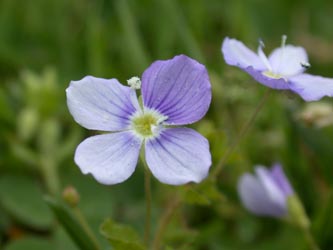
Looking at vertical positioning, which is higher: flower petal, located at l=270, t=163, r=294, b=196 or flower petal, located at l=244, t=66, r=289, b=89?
flower petal, located at l=244, t=66, r=289, b=89

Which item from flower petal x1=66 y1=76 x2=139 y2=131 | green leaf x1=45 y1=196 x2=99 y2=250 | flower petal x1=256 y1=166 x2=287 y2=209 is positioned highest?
flower petal x1=66 y1=76 x2=139 y2=131

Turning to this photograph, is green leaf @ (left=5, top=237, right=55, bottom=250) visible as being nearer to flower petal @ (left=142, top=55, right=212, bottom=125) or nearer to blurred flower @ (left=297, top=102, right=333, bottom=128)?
flower petal @ (left=142, top=55, right=212, bottom=125)

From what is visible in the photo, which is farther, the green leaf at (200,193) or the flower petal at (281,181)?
the flower petal at (281,181)

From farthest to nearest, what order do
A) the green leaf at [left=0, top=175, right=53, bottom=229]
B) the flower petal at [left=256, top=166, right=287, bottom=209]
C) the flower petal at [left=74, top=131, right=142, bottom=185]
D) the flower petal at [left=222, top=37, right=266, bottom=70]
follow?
the green leaf at [left=0, top=175, right=53, bottom=229]
the flower petal at [left=256, top=166, right=287, bottom=209]
the flower petal at [left=222, top=37, right=266, bottom=70]
the flower petal at [left=74, top=131, right=142, bottom=185]

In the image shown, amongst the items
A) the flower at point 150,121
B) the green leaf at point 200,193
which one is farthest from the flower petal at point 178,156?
the green leaf at point 200,193

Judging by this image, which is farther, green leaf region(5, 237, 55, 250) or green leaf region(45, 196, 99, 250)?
green leaf region(5, 237, 55, 250)

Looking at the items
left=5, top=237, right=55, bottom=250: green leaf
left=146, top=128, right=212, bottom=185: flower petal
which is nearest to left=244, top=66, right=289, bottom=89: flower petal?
left=146, top=128, right=212, bottom=185: flower petal

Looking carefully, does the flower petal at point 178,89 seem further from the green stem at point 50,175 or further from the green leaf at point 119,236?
the green stem at point 50,175

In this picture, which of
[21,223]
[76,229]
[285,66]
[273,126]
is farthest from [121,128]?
[273,126]
